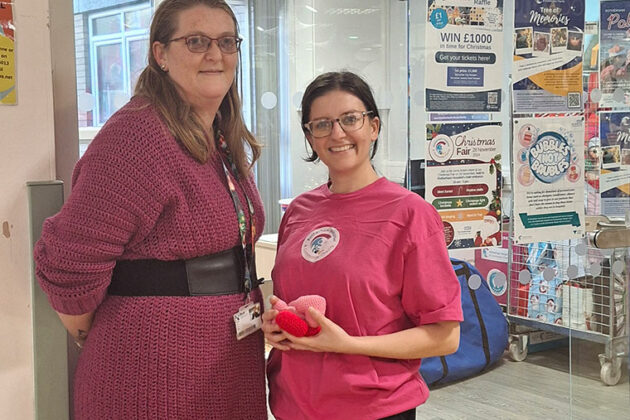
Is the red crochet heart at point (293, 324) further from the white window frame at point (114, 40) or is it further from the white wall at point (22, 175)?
the white window frame at point (114, 40)

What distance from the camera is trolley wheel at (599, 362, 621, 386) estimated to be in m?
2.94

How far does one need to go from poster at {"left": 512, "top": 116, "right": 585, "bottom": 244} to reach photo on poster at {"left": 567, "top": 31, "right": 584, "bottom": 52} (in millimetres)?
246

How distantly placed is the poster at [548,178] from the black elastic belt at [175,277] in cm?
140

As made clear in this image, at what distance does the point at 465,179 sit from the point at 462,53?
1.34ft

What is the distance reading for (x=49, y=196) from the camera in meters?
1.67

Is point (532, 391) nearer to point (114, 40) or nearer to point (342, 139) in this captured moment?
point (342, 139)

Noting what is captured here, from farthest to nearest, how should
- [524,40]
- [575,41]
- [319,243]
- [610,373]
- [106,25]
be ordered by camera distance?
[610,373]
[575,41]
[524,40]
[106,25]
[319,243]

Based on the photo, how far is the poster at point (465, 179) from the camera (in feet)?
8.05

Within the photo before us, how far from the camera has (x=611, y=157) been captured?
2869mm

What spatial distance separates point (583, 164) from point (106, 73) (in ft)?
5.63

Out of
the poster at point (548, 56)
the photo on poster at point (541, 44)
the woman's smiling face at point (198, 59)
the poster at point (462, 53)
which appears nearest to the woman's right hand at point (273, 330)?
the woman's smiling face at point (198, 59)

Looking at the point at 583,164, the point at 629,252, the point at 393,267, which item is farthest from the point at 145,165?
the point at 629,252

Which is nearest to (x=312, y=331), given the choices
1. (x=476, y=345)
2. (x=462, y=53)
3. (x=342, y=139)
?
(x=342, y=139)

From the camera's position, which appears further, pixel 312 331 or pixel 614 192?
pixel 614 192
